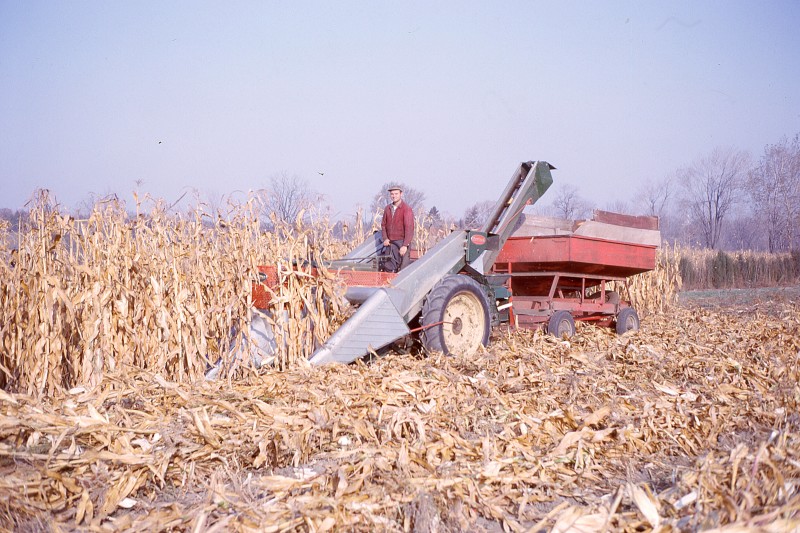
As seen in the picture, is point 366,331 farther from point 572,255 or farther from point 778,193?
point 778,193

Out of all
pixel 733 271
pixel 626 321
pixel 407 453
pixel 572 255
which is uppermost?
pixel 572 255

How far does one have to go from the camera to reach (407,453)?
328cm

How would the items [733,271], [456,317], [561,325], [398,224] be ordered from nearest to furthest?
[456,317] → [398,224] → [561,325] → [733,271]

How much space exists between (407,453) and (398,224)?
172 inches

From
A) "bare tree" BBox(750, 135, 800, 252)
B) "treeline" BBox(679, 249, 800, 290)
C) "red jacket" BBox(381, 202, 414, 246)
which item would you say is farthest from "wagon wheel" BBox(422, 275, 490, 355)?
"bare tree" BBox(750, 135, 800, 252)

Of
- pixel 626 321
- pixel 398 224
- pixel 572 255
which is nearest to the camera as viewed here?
pixel 398 224

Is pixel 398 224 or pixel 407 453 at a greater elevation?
pixel 398 224

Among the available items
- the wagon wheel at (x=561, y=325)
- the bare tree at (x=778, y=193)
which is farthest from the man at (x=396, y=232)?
the bare tree at (x=778, y=193)

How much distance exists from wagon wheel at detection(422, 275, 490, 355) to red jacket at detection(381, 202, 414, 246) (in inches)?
46.1

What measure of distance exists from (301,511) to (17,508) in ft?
4.30

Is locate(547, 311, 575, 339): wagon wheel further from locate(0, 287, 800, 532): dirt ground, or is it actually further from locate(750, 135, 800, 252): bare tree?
locate(750, 135, 800, 252): bare tree

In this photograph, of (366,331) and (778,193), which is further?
(778,193)

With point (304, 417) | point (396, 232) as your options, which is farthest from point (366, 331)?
point (396, 232)

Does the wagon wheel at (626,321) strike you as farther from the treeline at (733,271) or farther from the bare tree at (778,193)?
the bare tree at (778,193)
